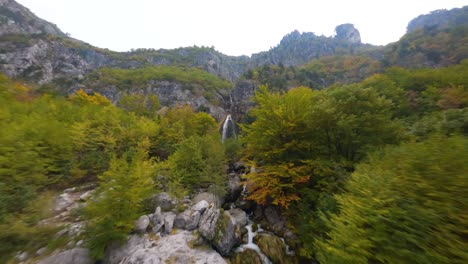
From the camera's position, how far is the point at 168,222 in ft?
32.8

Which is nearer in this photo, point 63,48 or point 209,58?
point 63,48

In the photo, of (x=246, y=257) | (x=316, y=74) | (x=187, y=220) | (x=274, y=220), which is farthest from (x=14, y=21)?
(x=316, y=74)

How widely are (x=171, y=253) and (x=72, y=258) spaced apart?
11.7ft

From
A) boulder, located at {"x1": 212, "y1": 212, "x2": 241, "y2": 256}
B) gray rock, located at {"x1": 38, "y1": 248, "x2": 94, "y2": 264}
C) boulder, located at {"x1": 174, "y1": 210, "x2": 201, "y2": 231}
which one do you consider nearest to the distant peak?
boulder, located at {"x1": 212, "y1": 212, "x2": 241, "y2": 256}

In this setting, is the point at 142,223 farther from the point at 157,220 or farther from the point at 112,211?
the point at 112,211

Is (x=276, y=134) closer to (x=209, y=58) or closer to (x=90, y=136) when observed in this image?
(x=90, y=136)

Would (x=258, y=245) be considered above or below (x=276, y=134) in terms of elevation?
below

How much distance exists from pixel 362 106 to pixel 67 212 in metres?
17.0

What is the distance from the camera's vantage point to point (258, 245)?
1068 cm

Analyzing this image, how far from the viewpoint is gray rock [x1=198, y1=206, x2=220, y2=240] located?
31.4ft

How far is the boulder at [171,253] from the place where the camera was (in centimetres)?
763

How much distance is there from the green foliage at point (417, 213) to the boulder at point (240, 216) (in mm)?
7396

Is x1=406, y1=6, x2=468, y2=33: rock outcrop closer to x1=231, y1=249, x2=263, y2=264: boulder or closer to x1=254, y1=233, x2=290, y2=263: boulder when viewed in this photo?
x1=254, y1=233, x2=290, y2=263: boulder

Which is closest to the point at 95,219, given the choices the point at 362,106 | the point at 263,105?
the point at 263,105
